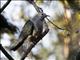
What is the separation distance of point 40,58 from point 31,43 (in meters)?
7.80

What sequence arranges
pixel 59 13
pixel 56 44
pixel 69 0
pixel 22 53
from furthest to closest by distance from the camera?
pixel 56 44 → pixel 59 13 → pixel 69 0 → pixel 22 53

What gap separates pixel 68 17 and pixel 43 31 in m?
4.71

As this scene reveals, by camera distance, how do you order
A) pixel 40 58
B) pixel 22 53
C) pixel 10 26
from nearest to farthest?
pixel 22 53 < pixel 10 26 < pixel 40 58

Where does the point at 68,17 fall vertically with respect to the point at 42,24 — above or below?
below

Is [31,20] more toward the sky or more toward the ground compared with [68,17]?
more toward the sky

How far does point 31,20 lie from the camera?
875 mm

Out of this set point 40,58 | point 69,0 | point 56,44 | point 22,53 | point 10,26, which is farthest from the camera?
point 56,44

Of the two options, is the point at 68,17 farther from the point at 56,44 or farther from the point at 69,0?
the point at 56,44

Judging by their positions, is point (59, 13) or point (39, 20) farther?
point (59, 13)

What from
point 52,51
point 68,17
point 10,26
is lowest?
point 52,51

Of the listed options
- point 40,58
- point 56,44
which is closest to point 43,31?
point 40,58

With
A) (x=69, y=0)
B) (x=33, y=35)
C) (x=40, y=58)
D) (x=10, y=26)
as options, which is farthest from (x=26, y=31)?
(x=40, y=58)

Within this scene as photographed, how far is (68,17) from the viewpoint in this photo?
219 inches

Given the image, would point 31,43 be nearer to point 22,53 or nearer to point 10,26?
point 22,53
